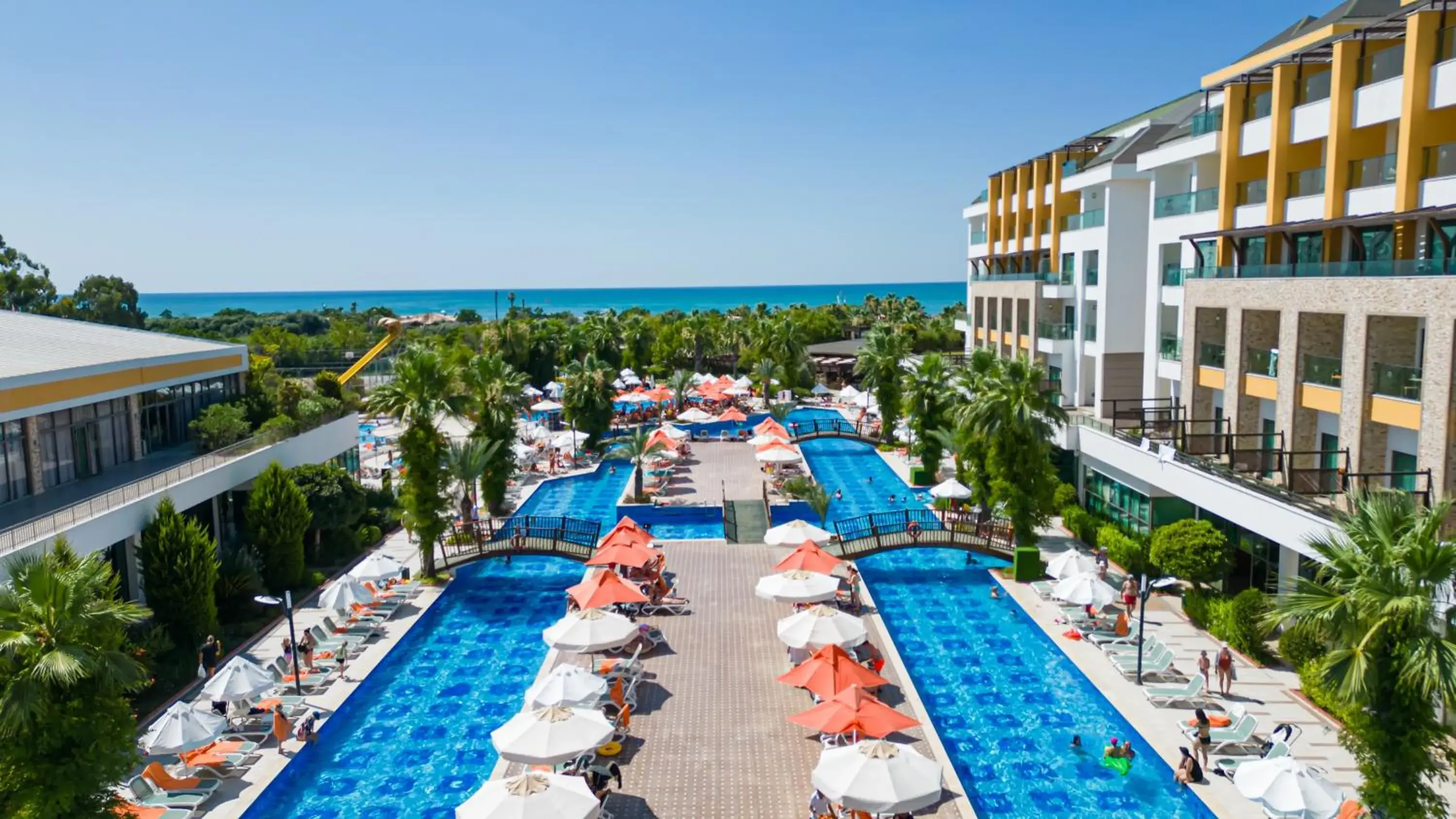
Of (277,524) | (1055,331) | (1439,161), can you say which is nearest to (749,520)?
(1055,331)

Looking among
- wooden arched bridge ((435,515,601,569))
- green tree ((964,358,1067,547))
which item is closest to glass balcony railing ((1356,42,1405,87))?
green tree ((964,358,1067,547))

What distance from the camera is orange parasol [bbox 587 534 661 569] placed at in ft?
90.0

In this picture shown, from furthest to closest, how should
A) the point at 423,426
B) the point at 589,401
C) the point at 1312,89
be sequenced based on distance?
1. the point at 589,401
2. the point at 423,426
3. the point at 1312,89

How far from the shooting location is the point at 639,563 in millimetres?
27406

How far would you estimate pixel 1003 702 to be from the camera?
21859 mm

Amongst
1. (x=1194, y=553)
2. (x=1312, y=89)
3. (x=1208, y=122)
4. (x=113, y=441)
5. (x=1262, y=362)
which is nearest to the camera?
(x=1194, y=553)

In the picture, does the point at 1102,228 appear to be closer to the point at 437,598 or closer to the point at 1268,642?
the point at 1268,642

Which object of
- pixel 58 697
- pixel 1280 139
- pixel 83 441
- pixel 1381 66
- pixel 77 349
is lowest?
pixel 58 697

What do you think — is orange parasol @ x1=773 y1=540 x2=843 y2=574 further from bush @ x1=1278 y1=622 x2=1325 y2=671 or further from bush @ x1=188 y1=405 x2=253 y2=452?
bush @ x1=188 y1=405 x2=253 y2=452

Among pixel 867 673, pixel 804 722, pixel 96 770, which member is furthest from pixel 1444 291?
pixel 96 770

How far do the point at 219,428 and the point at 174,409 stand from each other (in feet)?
12.6

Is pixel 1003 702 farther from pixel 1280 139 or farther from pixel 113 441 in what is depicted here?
pixel 113 441

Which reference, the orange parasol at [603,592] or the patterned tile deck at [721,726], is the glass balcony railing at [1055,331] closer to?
the patterned tile deck at [721,726]

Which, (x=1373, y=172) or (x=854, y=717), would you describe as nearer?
(x=854, y=717)
